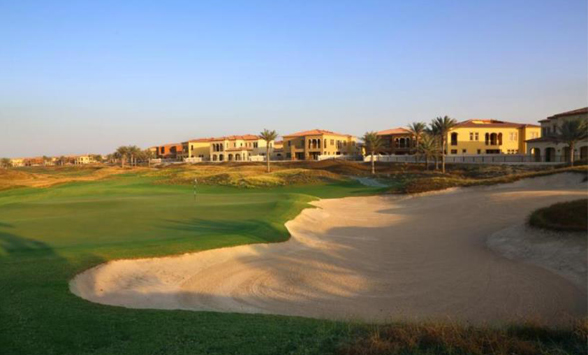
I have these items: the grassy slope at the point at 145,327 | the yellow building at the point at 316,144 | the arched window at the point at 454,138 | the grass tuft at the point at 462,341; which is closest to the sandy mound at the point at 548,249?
the grass tuft at the point at 462,341

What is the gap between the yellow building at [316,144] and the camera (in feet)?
390

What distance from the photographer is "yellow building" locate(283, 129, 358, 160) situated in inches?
4675

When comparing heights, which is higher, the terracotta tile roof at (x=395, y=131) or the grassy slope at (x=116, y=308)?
the terracotta tile roof at (x=395, y=131)

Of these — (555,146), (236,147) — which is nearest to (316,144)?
(236,147)

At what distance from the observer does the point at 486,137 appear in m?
94.0

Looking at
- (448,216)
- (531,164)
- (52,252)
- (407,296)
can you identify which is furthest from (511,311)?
(531,164)

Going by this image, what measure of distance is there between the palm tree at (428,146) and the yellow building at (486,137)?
24.6m

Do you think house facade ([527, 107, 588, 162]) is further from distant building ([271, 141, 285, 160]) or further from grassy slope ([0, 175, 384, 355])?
distant building ([271, 141, 285, 160])

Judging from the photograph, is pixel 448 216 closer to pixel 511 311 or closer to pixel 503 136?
pixel 511 311

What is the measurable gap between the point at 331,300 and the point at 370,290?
5.62ft

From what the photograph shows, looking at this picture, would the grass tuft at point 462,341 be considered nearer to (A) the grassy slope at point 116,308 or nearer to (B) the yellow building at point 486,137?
(A) the grassy slope at point 116,308

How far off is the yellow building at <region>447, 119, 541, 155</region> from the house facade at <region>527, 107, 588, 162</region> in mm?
16513

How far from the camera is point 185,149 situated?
158625mm

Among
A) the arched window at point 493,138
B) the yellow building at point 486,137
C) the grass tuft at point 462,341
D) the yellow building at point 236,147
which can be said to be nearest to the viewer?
the grass tuft at point 462,341
